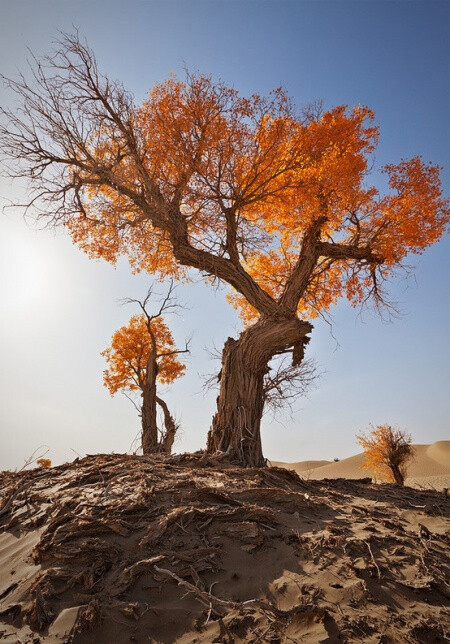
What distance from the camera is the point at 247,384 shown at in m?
7.19

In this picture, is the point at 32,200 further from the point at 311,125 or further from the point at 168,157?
the point at 311,125

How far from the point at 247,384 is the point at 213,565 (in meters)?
4.62

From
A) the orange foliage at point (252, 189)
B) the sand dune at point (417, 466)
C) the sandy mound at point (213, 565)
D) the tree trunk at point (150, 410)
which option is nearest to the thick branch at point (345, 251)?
the orange foliage at point (252, 189)

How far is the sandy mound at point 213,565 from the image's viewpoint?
206 cm

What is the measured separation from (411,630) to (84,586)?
208 cm

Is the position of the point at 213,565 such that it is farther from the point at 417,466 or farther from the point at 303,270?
the point at 417,466

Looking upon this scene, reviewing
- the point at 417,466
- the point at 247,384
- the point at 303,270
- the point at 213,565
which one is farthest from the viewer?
the point at 417,466

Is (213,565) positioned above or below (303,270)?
below

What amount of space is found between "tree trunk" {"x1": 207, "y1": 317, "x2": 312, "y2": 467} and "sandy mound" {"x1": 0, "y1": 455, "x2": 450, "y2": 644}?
235 cm

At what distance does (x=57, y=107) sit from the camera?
654 cm

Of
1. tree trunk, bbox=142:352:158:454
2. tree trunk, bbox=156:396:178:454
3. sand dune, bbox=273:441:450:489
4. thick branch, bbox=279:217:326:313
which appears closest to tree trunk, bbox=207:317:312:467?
thick branch, bbox=279:217:326:313

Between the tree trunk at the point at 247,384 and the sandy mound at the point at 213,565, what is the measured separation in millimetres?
2349

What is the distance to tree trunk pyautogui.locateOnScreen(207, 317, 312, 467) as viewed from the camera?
6.62m

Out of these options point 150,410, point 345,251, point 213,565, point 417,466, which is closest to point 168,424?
point 150,410
